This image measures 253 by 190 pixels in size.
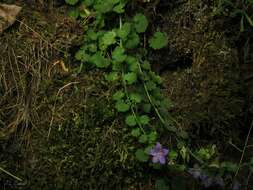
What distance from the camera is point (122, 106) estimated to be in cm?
307

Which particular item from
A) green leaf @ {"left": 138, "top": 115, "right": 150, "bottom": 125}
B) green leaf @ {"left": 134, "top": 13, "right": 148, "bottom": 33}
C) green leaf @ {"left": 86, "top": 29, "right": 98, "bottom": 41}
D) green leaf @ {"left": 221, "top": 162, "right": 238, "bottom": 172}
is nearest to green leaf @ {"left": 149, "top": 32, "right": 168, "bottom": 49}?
green leaf @ {"left": 134, "top": 13, "right": 148, "bottom": 33}

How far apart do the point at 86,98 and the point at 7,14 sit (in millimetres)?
701

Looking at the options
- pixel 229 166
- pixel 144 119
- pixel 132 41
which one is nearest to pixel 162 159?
pixel 144 119

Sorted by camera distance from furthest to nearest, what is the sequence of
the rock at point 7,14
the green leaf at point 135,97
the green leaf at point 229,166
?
1. the rock at point 7,14
2. the green leaf at point 135,97
3. the green leaf at point 229,166

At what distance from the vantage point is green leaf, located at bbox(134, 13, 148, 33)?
10.4 feet

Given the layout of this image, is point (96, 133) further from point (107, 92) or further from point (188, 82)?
point (188, 82)

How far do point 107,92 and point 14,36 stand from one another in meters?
0.66

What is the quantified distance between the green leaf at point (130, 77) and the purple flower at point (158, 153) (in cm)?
38

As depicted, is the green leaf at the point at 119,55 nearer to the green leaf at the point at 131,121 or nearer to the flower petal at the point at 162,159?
the green leaf at the point at 131,121

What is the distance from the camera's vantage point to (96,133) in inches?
123

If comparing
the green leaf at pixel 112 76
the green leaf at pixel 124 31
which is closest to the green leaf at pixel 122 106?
the green leaf at pixel 112 76

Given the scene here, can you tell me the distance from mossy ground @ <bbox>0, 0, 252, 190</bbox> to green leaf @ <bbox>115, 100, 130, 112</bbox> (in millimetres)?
74

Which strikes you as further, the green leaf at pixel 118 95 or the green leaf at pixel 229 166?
the green leaf at pixel 118 95

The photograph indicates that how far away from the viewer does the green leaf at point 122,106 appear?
3.06 meters
